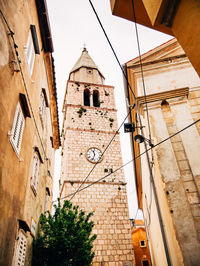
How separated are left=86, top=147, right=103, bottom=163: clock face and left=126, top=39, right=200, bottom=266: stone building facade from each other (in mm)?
8818

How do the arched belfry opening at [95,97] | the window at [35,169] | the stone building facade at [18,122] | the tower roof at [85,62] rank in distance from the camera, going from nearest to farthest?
the stone building facade at [18,122]
the window at [35,169]
the arched belfry opening at [95,97]
the tower roof at [85,62]

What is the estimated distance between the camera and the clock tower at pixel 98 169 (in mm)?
13000

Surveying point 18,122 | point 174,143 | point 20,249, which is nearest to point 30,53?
point 18,122

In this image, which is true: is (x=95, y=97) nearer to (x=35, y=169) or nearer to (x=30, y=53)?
(x=35, y=169)

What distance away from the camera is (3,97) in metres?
4.10

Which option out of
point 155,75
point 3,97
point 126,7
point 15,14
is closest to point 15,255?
point 3,97

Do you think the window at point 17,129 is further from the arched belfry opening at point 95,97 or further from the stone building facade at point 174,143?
the arched belfry opening at point 95,97

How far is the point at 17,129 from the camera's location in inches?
202

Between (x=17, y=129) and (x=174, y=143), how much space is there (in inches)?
173

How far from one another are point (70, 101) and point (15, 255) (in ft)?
53.5

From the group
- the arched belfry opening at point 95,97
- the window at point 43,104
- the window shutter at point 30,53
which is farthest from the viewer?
the arched belfry opening at point 95,97

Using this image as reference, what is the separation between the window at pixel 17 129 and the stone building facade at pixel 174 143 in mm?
3814

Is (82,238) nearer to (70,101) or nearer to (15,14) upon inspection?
(15,14)

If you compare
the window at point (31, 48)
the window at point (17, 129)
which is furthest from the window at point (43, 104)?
the window at point (17, 129)
